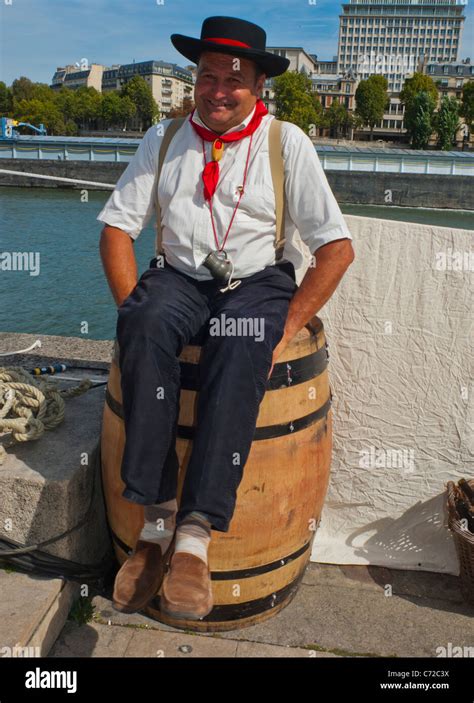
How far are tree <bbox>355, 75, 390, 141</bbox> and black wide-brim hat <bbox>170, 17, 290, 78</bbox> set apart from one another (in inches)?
4094

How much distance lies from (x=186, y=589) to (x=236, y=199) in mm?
1550

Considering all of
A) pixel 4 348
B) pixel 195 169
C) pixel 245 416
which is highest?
pixel 195 169

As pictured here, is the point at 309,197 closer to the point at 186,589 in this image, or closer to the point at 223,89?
the point at 223,89

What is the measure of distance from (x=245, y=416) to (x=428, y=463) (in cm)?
151

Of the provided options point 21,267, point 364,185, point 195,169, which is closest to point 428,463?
A: point 195,169

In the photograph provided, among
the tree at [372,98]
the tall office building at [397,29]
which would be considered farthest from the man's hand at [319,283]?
the tall office building at [397,29]

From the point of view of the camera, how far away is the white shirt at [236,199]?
2850 millimetres

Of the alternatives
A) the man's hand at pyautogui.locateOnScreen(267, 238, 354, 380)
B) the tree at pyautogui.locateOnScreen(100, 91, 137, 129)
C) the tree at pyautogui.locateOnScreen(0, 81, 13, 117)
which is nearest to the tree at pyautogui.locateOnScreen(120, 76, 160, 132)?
the tree at pyautogui.locateOnScreen(100, 91, 137, 129)

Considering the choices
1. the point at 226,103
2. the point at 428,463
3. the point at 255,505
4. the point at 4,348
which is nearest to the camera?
the point at 255,505

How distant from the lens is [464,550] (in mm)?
3205

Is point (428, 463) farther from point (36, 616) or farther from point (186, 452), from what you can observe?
point (36, 616)

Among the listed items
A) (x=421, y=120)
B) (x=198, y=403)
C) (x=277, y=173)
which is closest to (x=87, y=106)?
(x=421, y=120)

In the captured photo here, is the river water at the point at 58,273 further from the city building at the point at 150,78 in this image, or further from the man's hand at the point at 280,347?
the city building at the point at 150,78
